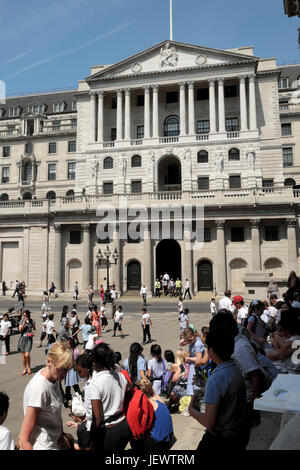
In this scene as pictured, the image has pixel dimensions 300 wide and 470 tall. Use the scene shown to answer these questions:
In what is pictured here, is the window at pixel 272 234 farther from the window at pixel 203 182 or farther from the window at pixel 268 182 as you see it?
the window at pixel 203 182

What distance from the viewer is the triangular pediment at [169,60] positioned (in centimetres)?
4275

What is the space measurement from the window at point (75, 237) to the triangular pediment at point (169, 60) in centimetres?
2127

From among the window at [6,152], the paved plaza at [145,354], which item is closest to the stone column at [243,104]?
the paved plaza at [145,354]

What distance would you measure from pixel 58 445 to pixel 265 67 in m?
49.9

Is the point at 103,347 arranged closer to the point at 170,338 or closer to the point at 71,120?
the point at 170,338

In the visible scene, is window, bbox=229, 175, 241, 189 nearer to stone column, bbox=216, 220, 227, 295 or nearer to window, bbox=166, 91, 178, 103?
stone column, bbox=216, 220, 227, 295

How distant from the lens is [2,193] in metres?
57.0

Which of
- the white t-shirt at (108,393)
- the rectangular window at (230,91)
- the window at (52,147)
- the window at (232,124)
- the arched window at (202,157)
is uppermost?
the rectangular window at (230,91)

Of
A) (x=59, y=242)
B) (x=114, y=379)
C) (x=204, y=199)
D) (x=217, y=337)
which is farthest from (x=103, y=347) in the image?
(x=59, y=242)

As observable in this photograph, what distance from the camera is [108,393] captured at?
458 cm

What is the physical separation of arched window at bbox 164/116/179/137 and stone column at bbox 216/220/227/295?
638 inches

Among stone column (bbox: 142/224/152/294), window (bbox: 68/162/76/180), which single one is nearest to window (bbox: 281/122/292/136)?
stone column (bbox: 142/224/152/294)

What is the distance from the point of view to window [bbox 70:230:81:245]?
135ft

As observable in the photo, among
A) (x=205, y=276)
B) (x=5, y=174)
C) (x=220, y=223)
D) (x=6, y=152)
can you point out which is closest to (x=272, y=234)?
(x=220, y=223)
